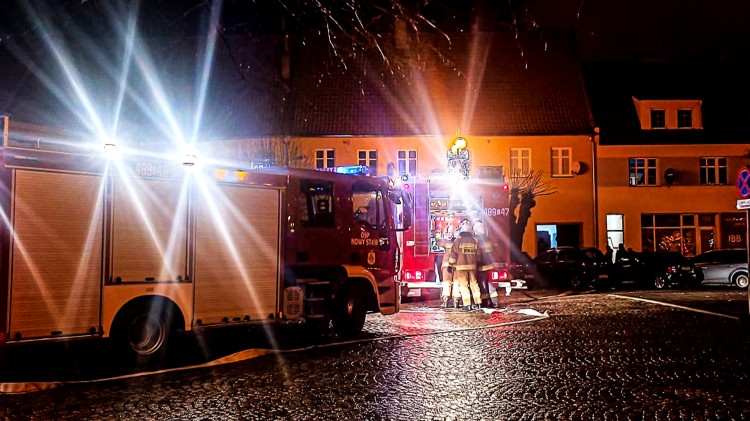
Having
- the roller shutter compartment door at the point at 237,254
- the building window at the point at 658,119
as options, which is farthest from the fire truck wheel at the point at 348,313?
the building window at the point at 658,119

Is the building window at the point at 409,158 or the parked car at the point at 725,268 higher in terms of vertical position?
the building window at the point at 409,158

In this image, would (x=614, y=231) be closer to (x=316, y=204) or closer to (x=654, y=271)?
(x=654, y=271)

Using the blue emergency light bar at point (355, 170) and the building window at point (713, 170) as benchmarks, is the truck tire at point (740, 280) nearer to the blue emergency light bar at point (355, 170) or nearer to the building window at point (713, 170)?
the building window at point (713, 170)

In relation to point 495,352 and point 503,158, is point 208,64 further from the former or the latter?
point 495,352

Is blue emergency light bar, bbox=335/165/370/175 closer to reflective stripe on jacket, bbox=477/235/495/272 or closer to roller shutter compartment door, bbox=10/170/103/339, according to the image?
reflective stripe on jacket, bbox=477/235/495/272

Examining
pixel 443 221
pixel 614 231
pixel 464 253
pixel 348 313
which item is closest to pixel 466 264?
pixel 464 253

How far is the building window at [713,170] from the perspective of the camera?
113ft

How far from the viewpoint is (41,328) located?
28.7 feet

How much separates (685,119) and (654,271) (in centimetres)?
1237

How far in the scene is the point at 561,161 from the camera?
112 ft

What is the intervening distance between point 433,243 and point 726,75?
26.8 metres

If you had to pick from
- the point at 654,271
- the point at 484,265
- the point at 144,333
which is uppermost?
the point at 484,265

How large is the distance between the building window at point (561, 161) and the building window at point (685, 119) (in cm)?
563

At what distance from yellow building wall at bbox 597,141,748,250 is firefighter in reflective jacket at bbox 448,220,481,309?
1942 centimetres
